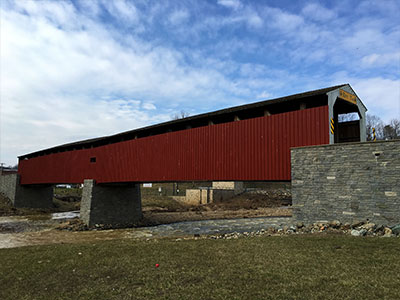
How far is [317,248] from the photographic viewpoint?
7688mm

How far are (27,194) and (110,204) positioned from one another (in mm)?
17164

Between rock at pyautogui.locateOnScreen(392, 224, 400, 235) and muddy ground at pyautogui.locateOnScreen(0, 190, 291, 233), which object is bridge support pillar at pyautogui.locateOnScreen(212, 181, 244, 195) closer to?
muddy ground at pyautogui.locateOnScreen(0, 190, 291, 233)

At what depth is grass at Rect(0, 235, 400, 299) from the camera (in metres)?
5.22

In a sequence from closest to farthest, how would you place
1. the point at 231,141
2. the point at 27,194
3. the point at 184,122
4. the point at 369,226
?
the point at 369,226, the point at 231,141, the point at 184,122, the point at 27,194

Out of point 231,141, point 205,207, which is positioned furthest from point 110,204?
point 205,207

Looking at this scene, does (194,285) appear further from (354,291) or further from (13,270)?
(13,270)

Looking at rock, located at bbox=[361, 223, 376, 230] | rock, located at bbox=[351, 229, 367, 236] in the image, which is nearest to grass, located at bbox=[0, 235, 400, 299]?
rock, located at bbox=[351, 229, 367, 236]

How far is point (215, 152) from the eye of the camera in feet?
50.2

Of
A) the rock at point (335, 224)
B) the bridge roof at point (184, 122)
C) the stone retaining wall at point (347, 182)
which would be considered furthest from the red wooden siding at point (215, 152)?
the rock at point (335, 224)

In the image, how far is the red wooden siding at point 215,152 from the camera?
1253 cm

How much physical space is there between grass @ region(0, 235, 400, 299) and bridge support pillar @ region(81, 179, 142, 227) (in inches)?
466

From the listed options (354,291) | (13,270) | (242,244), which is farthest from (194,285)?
(13,270)

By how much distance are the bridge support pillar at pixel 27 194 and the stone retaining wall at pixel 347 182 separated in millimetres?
31137

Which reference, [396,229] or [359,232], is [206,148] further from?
[396,229]
